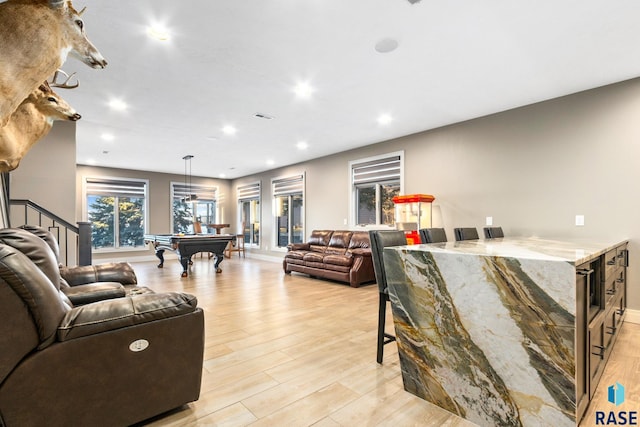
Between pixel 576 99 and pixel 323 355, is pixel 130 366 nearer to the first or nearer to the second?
pixel 323 355

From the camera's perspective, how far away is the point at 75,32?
1.85 metres

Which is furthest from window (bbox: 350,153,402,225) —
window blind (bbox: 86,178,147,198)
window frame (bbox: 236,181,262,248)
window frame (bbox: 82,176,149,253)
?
window blind (bbox: 86,178,147,198)

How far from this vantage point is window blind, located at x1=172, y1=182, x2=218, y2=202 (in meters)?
9.72

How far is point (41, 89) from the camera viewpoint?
219 cm

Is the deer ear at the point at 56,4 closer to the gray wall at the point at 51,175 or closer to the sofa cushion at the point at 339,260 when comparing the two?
the gray wall at the point at 51,175

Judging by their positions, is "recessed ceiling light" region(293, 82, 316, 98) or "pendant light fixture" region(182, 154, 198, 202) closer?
"recessed ceiling light" region(293, 82, 316, 98)

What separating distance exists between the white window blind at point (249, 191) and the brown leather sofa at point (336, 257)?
333 centimetres

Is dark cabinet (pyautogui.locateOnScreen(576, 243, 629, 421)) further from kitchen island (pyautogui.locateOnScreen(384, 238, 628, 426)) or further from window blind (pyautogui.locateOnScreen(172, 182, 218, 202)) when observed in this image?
window blind (pyautogui.locateOnScreen(172, 182, 218, 202))

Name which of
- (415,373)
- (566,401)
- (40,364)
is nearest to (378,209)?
(415,373)

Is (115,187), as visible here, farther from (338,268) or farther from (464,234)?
(464,234)

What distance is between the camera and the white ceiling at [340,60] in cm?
239

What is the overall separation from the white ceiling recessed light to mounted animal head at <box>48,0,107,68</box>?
2.15m

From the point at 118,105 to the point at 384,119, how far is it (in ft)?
12.2

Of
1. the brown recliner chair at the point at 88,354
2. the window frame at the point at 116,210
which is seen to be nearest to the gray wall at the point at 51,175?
the window frame at the point at 116,210
